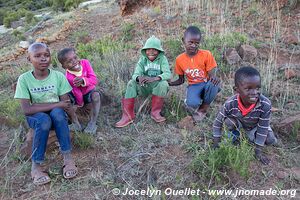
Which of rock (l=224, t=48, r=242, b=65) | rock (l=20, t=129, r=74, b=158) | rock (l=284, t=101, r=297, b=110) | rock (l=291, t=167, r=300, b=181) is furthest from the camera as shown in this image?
rock (l=224, t=48, r=242, b=65)

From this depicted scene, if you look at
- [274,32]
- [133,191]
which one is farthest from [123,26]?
[133,191]

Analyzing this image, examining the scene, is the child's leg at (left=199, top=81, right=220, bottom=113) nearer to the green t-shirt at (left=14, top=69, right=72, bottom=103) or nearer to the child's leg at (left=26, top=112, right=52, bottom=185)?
the green t-shirt at (left=14, top=69, right=72, bottom=103)

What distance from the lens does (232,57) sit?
4.81 meters

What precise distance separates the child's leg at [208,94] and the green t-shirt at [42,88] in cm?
149

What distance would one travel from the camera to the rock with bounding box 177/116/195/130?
3.52 metres

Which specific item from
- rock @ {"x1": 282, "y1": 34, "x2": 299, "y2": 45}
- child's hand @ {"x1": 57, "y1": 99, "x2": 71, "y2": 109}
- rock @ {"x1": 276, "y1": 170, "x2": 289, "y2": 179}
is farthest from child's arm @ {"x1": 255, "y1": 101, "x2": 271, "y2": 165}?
rock @ {"x1": 282, "y1": 34, "x2": 299, "y2": 45}

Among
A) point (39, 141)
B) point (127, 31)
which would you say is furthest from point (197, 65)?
point (127, 31)

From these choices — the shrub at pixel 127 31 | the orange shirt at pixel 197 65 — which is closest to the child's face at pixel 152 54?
the orange shirt at pixel 197 65

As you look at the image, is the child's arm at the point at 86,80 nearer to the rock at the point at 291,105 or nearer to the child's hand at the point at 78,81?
the child's hand at the point at 78,81

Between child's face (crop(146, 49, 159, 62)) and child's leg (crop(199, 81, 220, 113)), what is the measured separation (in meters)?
0.66

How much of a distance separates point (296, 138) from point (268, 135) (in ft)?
1.42

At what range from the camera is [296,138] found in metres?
3.27

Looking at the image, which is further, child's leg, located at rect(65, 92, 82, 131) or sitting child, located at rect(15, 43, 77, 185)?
child's leg, located at rect(65, 92, 82, 131)

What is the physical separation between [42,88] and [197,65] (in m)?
1.66
